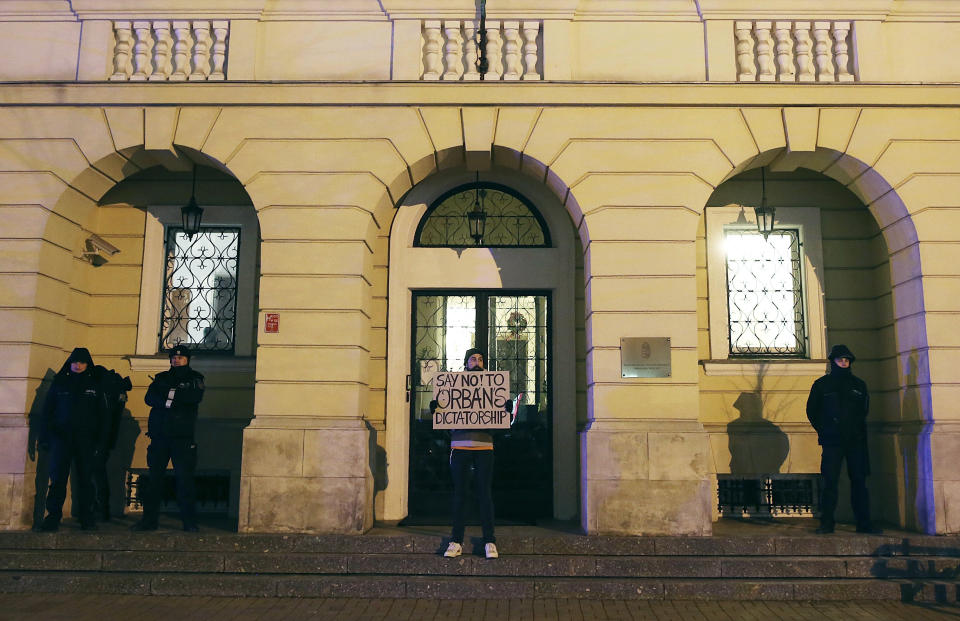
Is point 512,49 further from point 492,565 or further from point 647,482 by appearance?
point 492,565

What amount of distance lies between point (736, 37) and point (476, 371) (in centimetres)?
524

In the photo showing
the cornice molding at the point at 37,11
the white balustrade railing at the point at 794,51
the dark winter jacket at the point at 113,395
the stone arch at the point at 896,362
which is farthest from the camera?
the cornice molding at the point at 37,11

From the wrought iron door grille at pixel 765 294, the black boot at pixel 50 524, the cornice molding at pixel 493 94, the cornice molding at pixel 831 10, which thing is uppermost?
the cornice molding at pixel 831 10

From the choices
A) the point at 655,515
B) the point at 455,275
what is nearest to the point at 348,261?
the point at 455,275

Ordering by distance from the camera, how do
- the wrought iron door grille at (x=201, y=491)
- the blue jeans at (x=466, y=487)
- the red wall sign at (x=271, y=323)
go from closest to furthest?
the blue jeans at (x=466, y=487) < the red wall sign at (x=271, y=323) < the wrought iron door grille at (x=201, y=491)

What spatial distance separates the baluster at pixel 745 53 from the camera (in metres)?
8.78

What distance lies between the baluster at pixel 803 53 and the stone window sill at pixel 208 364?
7680mm

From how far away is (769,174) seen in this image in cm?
1000

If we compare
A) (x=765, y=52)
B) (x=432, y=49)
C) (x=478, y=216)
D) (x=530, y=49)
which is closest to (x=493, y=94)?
(x=530, y=49)

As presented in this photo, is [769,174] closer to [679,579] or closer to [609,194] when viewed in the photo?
[609,194]

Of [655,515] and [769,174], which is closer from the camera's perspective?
[655,515]

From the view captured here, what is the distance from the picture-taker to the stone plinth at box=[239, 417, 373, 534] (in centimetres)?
798

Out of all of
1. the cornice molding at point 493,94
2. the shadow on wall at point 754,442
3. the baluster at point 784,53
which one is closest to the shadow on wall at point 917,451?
the shadow on wall at point 754,442

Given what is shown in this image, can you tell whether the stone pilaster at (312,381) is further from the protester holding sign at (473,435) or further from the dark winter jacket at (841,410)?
the dark winter jacket at (841,410)
